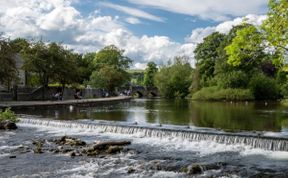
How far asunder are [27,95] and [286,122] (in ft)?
116

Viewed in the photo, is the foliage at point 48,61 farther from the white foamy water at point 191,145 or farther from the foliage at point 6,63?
the white foamy water at point 191,145

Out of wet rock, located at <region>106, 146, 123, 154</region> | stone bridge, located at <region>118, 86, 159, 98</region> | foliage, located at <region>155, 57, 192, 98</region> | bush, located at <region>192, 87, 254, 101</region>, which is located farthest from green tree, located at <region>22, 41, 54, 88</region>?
stone bridge, located at <region>118, 86, 159, 98</region>

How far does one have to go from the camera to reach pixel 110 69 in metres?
76.8

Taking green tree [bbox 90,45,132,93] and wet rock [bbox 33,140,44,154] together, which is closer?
wet rock [bbox 33,140,44,154]

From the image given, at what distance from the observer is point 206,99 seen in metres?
71.4

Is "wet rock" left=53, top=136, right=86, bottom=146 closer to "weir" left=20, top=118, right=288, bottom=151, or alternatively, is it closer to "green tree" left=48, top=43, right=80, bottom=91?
"weir" left=20, top=118, right=288, bottom=151

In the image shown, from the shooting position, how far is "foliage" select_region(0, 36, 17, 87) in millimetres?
42531

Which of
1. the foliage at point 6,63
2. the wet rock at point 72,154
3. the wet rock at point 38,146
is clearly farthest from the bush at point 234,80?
the wet rock at point 72,154

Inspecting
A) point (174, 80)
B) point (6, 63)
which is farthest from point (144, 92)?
point (6, 63)

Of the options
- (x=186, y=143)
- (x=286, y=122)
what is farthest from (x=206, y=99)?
(x=186, y=143)

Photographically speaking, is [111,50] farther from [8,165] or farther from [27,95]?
[8,165]

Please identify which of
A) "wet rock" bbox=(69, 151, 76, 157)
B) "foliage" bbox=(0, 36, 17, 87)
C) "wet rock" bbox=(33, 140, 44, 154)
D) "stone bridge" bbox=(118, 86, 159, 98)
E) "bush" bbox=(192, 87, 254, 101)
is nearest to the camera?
"wet rock" bbox=(69, 151, 76, 157)

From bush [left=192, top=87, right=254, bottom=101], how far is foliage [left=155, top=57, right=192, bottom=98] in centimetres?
1578

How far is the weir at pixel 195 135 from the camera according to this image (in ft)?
63.2
